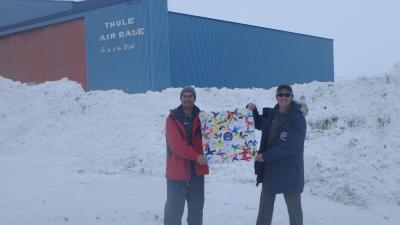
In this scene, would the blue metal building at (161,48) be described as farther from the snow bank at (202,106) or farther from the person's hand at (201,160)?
the person's hand at (201,160)

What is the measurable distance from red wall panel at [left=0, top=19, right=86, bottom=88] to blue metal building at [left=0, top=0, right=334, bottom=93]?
0.10 m

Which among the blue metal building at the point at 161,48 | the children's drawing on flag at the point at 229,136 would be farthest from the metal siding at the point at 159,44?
the children's drawing on flag at the point at 229,136

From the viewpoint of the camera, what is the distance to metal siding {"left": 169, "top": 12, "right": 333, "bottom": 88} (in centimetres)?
2436

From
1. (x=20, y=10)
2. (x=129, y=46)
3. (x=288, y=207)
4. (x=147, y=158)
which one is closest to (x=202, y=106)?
(x=147, y=158)

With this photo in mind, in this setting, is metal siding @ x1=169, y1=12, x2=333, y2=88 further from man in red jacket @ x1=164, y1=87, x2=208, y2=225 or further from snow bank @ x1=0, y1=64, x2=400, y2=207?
man in red jacket @ x1=164, y1=87, x2=208, y2=225

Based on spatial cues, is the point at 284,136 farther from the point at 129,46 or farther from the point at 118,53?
the point at 118,53

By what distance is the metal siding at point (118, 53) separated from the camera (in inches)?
943

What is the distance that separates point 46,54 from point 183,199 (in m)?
25.2

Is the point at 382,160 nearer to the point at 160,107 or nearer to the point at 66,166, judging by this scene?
the point at 66,166

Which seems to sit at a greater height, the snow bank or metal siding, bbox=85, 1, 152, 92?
metal siding, bbox=85, 1, 152, 92

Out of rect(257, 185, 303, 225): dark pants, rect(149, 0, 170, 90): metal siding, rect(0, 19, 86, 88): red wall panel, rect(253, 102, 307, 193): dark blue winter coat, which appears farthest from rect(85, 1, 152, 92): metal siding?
rect(253, 102, 307, 193): dark blue winter coat

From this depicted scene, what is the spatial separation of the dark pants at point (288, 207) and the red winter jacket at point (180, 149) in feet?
2.18

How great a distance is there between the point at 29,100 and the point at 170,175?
11.3 m

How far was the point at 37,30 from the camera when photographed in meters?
29.3
